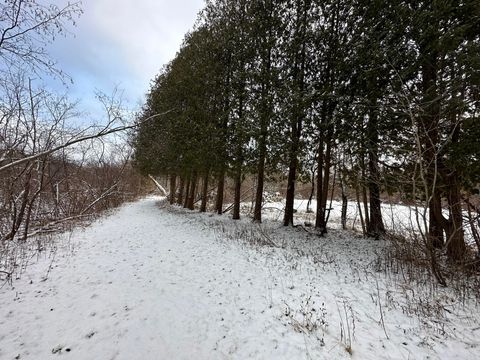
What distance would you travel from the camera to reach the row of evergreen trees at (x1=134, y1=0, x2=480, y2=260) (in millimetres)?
5332

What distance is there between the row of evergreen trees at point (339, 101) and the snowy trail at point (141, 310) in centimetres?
338

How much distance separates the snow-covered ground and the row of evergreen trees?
56.5 inches

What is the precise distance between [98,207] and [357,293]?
1664 centimetres

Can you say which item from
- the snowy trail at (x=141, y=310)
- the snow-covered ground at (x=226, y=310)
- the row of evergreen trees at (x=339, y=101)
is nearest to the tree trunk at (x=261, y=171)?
the row of evergreen trees at (x=339, y=101)

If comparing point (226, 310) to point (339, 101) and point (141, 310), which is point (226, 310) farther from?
point (339, 101)

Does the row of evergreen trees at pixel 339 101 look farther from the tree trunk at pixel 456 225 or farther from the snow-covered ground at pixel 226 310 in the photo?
the snow-covered ground at pixel 226 310

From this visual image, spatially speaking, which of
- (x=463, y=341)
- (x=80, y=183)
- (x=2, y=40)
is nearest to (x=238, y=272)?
(x=463, y=341)

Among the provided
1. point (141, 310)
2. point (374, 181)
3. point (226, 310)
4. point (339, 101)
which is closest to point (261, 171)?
A: point (339, 101)

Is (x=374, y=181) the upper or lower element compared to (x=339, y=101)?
lower

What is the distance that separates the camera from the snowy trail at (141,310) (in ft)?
10.3

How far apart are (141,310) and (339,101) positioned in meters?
7.44

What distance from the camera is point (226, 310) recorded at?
4.04 meters

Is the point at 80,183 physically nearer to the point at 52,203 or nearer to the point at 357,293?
the point at 52,203

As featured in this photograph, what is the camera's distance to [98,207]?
16.8 meters
